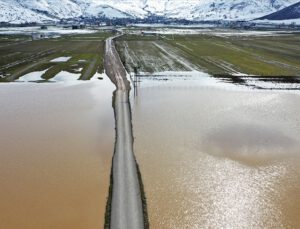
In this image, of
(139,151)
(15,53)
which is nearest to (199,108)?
(139,151)

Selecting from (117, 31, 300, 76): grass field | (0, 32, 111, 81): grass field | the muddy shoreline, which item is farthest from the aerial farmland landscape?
(117, 31, 300, 76): grass field

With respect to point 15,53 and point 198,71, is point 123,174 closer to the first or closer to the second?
point 198,71

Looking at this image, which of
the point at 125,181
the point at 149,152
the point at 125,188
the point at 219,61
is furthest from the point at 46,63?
the point at 125,188

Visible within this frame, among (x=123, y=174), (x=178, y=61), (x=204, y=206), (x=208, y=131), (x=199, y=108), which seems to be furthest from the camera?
(x=178, y=61)

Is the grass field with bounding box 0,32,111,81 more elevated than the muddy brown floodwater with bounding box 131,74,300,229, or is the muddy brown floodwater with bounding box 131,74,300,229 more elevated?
the grass field with bounding box 0,32,111,81

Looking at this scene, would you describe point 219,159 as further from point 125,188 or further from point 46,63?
point 46,63

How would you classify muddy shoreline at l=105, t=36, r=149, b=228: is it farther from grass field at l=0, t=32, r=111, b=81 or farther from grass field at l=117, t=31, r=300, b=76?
grass field at l=117, t=31, r=300, b=76
